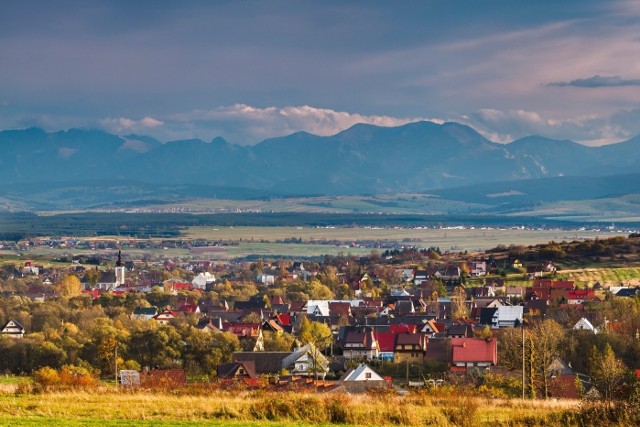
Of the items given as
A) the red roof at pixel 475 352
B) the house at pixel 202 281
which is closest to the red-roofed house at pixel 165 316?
the red roof at pixel 475 352

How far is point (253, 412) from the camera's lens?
20.4 metres

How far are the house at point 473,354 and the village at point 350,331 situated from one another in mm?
74

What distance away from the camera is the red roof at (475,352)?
4894 cm

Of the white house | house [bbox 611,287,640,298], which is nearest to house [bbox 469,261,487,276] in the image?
house [bbox 611,287,640,298]

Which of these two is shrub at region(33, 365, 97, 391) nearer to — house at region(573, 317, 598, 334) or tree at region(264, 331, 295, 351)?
tree at region(264, 331, 295, 351)

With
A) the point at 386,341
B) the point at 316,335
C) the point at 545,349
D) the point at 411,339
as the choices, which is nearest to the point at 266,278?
the point at 316,335

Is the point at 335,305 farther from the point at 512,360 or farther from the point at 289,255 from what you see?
the point at 289,255

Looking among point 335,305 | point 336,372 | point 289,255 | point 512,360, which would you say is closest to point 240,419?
point 512,360

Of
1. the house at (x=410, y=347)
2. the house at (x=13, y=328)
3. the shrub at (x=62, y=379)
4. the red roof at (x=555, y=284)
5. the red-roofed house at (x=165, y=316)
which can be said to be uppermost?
the shrub at (x=62, y=379)

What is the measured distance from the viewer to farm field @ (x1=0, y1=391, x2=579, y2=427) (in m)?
19.3

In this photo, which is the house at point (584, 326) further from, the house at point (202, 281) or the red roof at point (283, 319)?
the house at point (202, 281)

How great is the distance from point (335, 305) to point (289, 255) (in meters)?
104

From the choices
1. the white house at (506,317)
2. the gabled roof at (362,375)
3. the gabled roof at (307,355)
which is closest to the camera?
the gabled roof at (362,375)

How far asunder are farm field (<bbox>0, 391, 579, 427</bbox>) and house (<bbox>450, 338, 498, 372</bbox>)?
2612 centimetres
